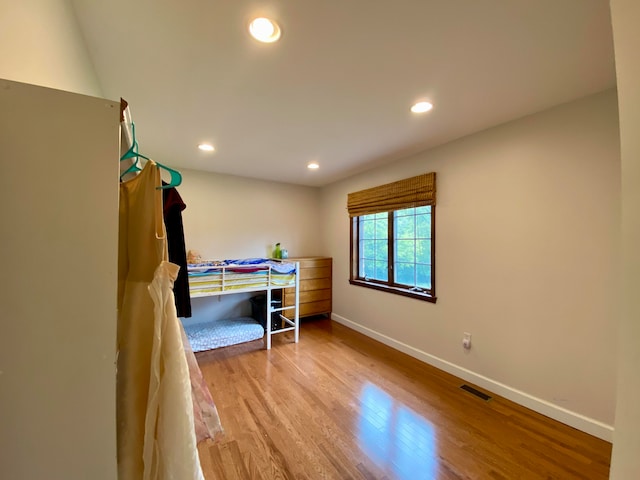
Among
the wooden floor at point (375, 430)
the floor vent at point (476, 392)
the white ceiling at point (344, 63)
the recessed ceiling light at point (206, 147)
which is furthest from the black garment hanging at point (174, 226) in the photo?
the floor vent at point (476, 392)

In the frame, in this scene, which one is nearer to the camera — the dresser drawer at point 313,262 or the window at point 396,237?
the window at point 396,237

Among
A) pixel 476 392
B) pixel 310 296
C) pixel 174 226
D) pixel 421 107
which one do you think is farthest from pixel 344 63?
pixel 310 296

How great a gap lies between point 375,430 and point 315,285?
7.91 ft

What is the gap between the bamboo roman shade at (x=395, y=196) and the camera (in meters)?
2.72

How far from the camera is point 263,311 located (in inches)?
143

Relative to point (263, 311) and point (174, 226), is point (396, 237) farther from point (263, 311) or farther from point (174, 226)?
point (174, 226)

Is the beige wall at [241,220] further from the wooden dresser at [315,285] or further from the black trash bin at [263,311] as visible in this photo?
the wooden dresser at [315,285]

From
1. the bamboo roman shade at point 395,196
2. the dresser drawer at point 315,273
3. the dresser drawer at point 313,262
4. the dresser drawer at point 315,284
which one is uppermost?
the bamboo roman shade at point 395,196

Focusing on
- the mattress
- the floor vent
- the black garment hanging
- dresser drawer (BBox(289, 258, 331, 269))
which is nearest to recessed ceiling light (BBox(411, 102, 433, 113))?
the black garment hanging

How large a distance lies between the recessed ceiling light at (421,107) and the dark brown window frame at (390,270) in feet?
3.55

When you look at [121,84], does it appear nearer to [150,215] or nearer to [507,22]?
[150,215]

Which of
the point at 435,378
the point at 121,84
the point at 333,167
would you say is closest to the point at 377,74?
the point at 121,84

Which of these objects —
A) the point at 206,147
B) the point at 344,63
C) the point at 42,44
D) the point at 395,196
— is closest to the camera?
the point at 42,44

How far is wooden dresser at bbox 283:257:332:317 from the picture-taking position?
3.96m
